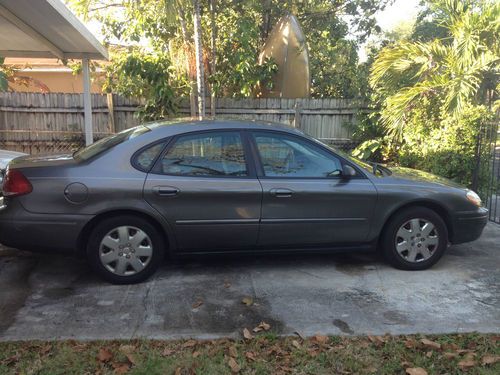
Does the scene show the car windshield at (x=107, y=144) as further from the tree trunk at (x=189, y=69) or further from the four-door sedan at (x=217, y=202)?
the tree trunk at (x=189, y=69)

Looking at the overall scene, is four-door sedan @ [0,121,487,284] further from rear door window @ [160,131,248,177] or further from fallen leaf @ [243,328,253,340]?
fallen leaf @ [243,328,253,340]

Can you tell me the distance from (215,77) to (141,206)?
629 cm

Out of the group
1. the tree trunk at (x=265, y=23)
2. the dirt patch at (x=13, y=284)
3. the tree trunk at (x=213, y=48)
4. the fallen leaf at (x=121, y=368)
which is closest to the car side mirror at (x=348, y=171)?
the fallen leaf at (x=121, y=368)

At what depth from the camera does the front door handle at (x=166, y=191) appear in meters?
4.35

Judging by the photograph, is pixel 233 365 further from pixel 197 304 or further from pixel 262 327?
pixel 197 304

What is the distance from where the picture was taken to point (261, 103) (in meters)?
10.4

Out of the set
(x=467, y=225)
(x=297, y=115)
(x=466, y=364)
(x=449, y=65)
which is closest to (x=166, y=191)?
(x=466, y=364)

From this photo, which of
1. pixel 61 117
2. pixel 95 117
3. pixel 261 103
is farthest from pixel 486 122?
pixel 61 117

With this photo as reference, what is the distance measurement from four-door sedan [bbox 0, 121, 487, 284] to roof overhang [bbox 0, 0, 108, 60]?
7.79 feet

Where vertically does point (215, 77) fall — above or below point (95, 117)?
above

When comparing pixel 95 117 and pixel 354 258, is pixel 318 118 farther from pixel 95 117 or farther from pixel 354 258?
pixel 354 258

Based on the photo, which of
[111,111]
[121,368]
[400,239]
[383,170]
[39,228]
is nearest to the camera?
[121,368]

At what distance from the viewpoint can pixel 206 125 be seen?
4680 millimetres

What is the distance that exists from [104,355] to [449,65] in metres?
7.52
